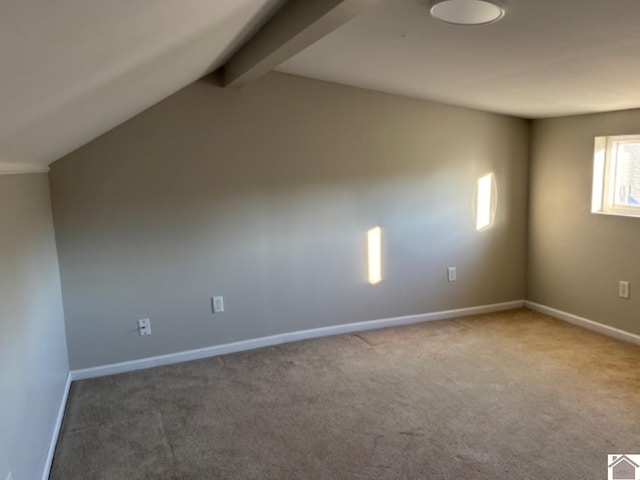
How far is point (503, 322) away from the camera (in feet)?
13.5

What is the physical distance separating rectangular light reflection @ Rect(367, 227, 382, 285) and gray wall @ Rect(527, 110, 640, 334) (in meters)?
1.49

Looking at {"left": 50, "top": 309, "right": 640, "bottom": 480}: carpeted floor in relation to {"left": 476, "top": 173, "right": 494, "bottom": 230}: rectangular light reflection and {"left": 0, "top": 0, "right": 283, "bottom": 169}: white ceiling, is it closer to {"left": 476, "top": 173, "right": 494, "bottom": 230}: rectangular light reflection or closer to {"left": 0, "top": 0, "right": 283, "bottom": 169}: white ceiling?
{"left": 476, "top": 173, "right": 494, "bottom": 230}: rectangular light reflection

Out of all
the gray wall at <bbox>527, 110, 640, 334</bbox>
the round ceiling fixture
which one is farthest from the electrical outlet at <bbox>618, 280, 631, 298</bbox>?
the round ceiling fixture

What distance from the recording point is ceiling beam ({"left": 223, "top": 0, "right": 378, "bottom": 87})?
5.79 feet

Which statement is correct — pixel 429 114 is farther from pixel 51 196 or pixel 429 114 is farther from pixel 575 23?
pixel 51 196

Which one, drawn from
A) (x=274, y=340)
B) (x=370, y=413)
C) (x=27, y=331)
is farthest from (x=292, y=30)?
(x=274, y=340)

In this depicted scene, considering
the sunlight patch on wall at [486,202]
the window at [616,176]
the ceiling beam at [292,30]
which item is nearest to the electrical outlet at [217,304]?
the ceiling beam at [292,30]

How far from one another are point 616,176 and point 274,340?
289cm

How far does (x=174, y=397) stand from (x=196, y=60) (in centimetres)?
190

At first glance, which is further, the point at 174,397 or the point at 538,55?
the point at 174,397

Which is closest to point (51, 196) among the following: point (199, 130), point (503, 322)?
point (199, 130)

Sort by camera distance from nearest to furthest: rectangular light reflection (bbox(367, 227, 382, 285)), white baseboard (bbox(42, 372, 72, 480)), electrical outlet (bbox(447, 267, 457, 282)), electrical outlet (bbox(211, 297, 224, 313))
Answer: white baseboard (bbox(42, 372, 72, 480)) → electrical outlet (bbox(211, 297, 224, 313)) → rectangular light reflection (bbox(367, 227, 382, 285)) → electrical outlet (bbox(447, 267, 457, 282))

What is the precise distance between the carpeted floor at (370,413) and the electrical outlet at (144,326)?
0.87 feet

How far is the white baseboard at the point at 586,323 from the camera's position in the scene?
11.7 feet
